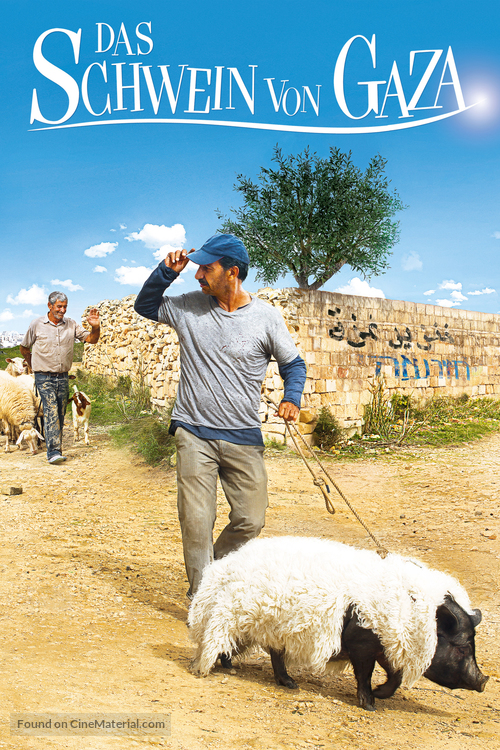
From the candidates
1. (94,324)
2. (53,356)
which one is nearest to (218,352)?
(94,324)

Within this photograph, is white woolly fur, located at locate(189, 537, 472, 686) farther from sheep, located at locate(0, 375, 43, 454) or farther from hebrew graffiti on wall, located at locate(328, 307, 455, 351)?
hebrew graffiti on wall, located at locate(328, 307, 455, 351)

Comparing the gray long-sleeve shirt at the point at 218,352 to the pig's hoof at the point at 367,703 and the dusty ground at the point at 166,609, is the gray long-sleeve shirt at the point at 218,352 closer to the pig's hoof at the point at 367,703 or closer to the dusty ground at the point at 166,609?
the dusty ground at the point at 166,609

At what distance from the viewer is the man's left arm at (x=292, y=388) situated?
10.1 feet

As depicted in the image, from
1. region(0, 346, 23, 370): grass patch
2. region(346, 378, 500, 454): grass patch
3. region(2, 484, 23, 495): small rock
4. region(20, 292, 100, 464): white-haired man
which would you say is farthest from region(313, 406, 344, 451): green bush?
region(0, 346, 23, 370): grass patch

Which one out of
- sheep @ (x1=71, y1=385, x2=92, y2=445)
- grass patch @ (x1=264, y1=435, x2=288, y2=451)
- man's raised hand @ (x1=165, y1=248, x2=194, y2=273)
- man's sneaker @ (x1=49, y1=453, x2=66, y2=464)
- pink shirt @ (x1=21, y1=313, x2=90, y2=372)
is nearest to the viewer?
man's raised hand @ (x1=165, y1=248, x2=194, y2=273)

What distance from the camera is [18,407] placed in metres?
8.90

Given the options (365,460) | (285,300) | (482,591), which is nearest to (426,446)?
(365,460)

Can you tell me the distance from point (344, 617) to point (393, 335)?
10093 mm

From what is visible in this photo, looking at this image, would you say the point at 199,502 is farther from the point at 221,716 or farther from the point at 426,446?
the point at 426,446

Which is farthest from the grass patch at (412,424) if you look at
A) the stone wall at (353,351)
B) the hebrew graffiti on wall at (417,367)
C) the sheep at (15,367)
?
the sheep at (15,367)

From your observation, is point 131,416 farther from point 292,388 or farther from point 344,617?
point 344,617

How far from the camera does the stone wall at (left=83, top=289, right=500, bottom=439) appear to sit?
388 inches

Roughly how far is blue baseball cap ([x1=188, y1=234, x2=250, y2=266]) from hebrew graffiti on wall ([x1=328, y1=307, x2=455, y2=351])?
7381 millimetres

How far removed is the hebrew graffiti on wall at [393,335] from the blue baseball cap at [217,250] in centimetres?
738
